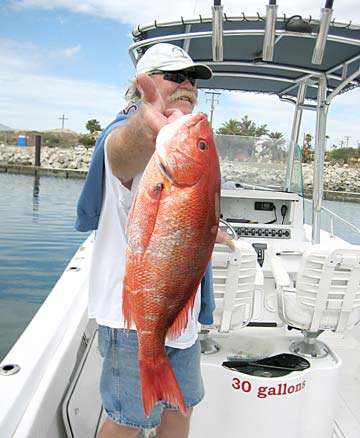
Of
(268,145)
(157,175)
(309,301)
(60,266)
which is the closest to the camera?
(157,175)

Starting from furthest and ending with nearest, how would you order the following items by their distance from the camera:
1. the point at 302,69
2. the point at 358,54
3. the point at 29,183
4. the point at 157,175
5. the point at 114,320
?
1. the point at 29,183
2. the point at 302,69
3. the point at 358,54
4. the point at 114,320
5. the point at 157,175

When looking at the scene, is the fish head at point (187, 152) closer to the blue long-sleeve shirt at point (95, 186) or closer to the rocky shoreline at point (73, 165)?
the blue long-sleeve shirt at point (95, 186)

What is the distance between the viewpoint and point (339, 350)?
4309 mm

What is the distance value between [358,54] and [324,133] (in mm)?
980

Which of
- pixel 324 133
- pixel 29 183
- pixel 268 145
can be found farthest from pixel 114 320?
pixel 29 183

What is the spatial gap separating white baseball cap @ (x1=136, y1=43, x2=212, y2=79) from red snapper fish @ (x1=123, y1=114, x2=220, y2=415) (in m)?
0.49

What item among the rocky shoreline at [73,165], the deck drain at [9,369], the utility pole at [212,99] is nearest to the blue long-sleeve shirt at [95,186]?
the deck drain at [9,369]

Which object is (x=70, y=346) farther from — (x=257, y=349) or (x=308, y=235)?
(x=308, y=235)

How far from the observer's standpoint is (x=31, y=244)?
1406 centimetres

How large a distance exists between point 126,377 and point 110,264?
1.40 feet

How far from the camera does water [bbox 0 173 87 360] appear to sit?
8.18 metres

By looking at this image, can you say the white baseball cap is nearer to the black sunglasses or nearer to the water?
the black sunglasses

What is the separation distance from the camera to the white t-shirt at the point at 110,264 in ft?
5.52

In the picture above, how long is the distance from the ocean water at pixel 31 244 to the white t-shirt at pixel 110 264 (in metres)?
4.60
